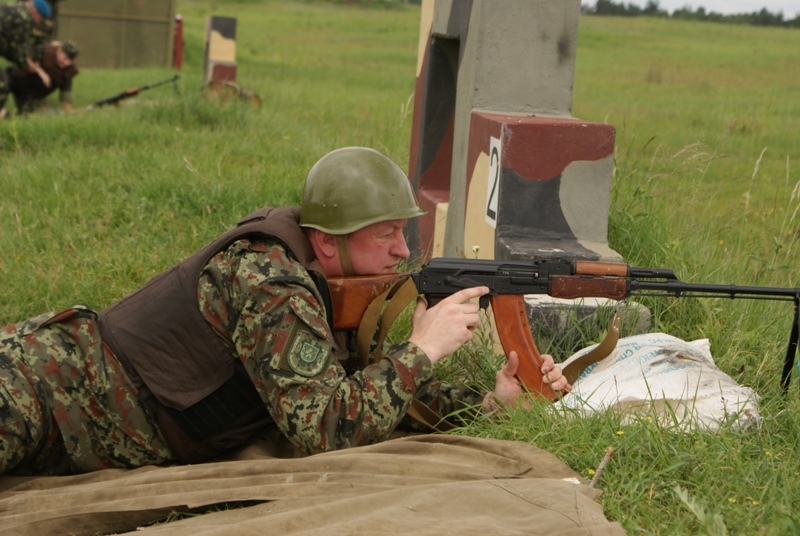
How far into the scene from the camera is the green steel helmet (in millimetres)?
3428

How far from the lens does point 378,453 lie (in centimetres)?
323

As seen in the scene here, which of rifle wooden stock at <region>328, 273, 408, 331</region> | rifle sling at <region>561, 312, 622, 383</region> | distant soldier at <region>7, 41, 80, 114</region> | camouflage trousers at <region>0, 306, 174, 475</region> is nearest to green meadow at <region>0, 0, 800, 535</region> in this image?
rifle sling at <region>561, 312, 622, 383</region>

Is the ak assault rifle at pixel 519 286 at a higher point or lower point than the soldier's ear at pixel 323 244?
lower

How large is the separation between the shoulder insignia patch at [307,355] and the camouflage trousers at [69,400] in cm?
61

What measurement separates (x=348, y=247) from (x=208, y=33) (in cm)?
1238

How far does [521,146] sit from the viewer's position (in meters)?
4.27

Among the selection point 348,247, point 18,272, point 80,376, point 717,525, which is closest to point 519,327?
point 348,247

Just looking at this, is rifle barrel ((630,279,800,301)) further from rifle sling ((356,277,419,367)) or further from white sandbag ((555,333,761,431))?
rifle sling ((356,277,419,367))

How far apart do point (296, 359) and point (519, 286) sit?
2.82 feet

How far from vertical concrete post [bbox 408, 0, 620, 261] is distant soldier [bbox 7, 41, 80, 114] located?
9.02m

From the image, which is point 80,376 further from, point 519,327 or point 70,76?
point 70,76

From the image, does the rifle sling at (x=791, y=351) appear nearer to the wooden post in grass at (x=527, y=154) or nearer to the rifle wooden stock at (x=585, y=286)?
the rifle wooden stock at (x=585, y=286)

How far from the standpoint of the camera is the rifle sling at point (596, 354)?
3.66 meters

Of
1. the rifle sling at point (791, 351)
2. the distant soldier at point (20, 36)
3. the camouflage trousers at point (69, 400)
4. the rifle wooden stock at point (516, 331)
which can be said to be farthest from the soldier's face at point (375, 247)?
the distant soldier at point (20, 36)
